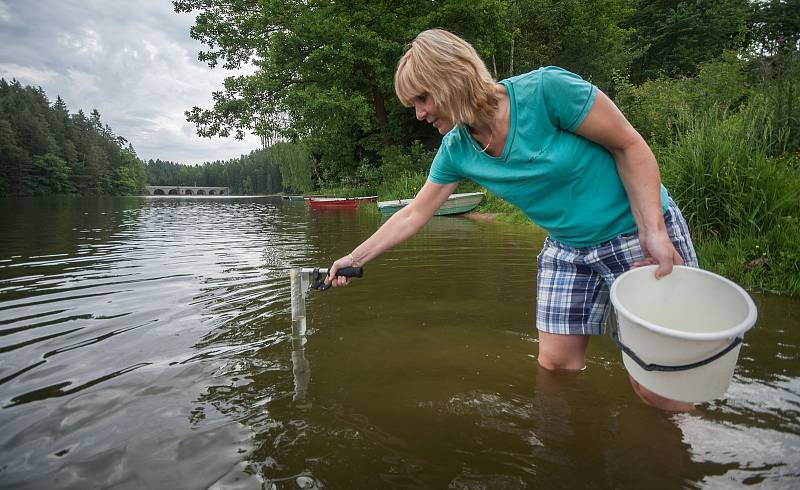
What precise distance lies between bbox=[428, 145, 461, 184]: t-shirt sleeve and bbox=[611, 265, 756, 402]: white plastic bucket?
89 centimetres

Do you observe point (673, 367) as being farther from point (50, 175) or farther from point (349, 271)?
point (50, 175)

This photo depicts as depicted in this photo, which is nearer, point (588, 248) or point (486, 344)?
point (588, 248)

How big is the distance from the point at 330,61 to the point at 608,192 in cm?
2002

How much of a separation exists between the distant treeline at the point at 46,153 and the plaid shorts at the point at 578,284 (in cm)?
7072

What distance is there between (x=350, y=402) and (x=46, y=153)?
82.9 meters

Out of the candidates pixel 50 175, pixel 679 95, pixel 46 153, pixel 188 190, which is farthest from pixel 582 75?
pixel 188 190

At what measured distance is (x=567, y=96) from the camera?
1.70m

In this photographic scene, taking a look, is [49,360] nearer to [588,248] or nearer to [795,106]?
[588,248]

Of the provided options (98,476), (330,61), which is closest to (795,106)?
(98,476)

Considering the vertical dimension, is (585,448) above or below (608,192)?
below

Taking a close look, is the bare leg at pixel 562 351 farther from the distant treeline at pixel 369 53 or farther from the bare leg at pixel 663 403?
the distant treeline at pixel 369 53

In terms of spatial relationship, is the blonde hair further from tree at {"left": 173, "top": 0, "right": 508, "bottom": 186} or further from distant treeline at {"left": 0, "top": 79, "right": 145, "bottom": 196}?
distant treeline at {"left": 0, "top": 79, "right": 145, "bottom": 196}

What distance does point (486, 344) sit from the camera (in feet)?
10.4

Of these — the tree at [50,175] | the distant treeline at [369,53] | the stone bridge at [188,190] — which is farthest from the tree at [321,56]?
the stone bridge at [188,190]
